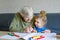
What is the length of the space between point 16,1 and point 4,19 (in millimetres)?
431

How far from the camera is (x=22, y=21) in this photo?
1.85m

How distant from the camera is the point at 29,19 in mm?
1781

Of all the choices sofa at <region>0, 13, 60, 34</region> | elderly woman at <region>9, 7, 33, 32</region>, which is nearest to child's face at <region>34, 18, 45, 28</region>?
elderly woman at <region>9, 7, 33, 32</region>

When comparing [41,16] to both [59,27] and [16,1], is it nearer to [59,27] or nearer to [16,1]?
[59,27]

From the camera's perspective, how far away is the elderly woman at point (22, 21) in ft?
5.66

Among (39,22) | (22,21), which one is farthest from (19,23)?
(39,22)

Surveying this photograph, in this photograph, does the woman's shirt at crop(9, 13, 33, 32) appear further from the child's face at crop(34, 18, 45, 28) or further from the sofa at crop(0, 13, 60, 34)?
the sofa at crop(0, 13, 60, 34)

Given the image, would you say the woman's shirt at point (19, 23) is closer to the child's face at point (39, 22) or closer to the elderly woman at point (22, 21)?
the elderly woman at point (22, 21)

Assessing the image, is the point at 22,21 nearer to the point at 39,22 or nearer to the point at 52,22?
the point at 39,22

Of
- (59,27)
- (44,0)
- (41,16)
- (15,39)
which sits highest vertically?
(44,0)

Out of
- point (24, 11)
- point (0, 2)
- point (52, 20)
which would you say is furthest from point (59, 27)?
point (0, 2)

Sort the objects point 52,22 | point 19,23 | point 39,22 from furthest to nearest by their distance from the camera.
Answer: point 52,22 < point 19,23 < point 39,22

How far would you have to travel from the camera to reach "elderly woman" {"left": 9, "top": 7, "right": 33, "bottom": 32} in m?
1.73

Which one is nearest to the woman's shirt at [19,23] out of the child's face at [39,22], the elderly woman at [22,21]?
the elderly woman at [22,21]
